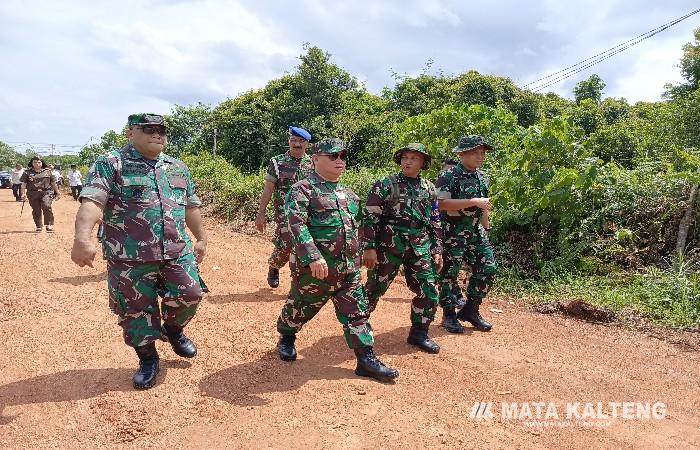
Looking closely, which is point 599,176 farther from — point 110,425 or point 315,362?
point 110,425

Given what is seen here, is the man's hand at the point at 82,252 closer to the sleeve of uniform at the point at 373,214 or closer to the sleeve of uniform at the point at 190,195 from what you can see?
the sleeve of uniform at the point at 190,195

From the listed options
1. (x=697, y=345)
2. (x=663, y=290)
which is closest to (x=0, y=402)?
(x=697, y=345)

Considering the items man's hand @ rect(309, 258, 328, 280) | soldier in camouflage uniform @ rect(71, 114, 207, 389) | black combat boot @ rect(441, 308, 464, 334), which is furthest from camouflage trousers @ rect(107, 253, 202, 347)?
black combat boot @ rect(441, 308, 464, 334)

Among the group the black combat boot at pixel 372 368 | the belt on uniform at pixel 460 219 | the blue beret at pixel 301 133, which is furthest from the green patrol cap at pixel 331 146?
the blue beret at pixel 301 133

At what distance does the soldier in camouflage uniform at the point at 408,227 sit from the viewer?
A: 3.92m

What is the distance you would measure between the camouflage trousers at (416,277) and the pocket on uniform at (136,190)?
183 centimetres

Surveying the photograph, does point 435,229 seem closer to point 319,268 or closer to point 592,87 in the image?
point 319,268

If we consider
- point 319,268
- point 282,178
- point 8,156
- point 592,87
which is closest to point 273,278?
point 282,178

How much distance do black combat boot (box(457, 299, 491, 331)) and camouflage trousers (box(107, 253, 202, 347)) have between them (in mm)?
2597

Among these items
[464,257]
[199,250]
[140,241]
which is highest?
[140,241]

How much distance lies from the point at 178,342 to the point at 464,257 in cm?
261

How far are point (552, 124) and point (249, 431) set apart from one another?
5438mm

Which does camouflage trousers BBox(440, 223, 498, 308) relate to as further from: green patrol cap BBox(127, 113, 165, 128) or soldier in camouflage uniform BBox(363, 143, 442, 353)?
green patrol cap BBox(127, 113, 165, 128)

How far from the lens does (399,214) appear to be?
3.92 meters
